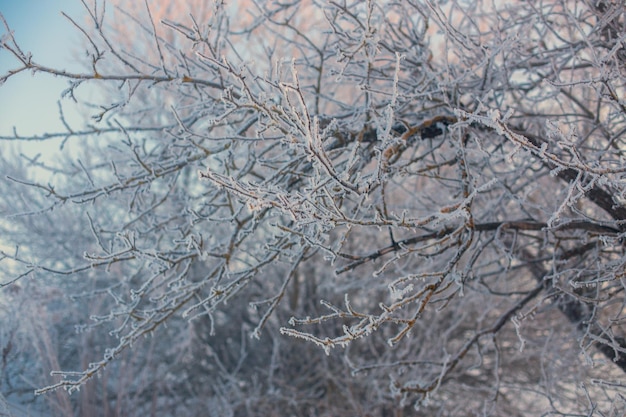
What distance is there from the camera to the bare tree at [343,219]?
3.06 metres

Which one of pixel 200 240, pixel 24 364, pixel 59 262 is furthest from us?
pixel 59 262

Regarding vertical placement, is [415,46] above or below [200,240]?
above

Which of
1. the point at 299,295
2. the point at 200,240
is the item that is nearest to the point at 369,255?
the point at 200,240

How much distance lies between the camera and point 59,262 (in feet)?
27.4

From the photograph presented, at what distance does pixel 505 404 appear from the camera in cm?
781

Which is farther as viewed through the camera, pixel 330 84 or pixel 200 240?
pixel 330 84

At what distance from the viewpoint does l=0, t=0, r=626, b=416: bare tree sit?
10.0ft

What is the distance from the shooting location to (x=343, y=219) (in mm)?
2062

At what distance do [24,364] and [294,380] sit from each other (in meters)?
3.50

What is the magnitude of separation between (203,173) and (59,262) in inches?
291

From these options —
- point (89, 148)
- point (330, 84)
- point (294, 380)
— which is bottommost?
point (294, 380)

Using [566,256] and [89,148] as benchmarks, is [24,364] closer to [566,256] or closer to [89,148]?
[89,148]

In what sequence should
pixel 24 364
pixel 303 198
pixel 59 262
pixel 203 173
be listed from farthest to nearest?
pixel 59 262
pixel 24 364
pixel 303 198
pixel 203 173

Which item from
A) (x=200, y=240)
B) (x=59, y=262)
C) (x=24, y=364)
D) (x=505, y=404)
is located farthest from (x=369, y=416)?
(x=200, y=240)
